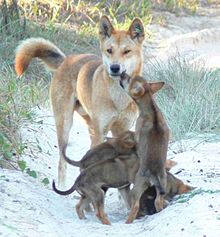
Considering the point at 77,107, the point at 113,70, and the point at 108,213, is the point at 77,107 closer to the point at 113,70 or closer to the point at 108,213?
the point at 113,70

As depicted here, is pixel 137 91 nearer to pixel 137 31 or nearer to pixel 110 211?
pixel 110 211

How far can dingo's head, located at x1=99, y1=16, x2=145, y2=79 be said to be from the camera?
8064 mm

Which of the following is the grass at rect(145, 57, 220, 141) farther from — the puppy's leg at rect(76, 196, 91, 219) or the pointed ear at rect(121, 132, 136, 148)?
the puppy's leg at rect(76, 196, 91, 219)

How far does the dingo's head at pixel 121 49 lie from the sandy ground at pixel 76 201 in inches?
43.7

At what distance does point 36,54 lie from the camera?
9.18m

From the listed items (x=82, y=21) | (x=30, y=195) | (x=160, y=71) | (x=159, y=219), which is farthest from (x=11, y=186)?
(x=82, y=21)

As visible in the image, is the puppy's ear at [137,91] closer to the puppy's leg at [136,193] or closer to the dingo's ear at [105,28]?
the puppy's leg at [136,193]

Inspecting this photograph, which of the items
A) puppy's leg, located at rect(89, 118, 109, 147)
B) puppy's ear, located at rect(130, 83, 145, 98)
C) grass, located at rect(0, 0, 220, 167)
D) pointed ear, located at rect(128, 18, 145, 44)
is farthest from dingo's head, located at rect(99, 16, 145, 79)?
grass, located at rect(0, 0, 220, 167)

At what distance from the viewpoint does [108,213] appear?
7312 millimetres

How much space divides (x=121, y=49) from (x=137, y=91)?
1.29m

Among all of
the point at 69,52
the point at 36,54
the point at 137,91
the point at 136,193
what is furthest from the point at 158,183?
the point at 69,52

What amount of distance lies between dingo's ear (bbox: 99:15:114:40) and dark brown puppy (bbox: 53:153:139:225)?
6.51 ft

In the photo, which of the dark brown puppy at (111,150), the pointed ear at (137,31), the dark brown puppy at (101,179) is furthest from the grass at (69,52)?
the pointed ear at (137,31)

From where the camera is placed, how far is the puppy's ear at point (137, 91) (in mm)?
6973
